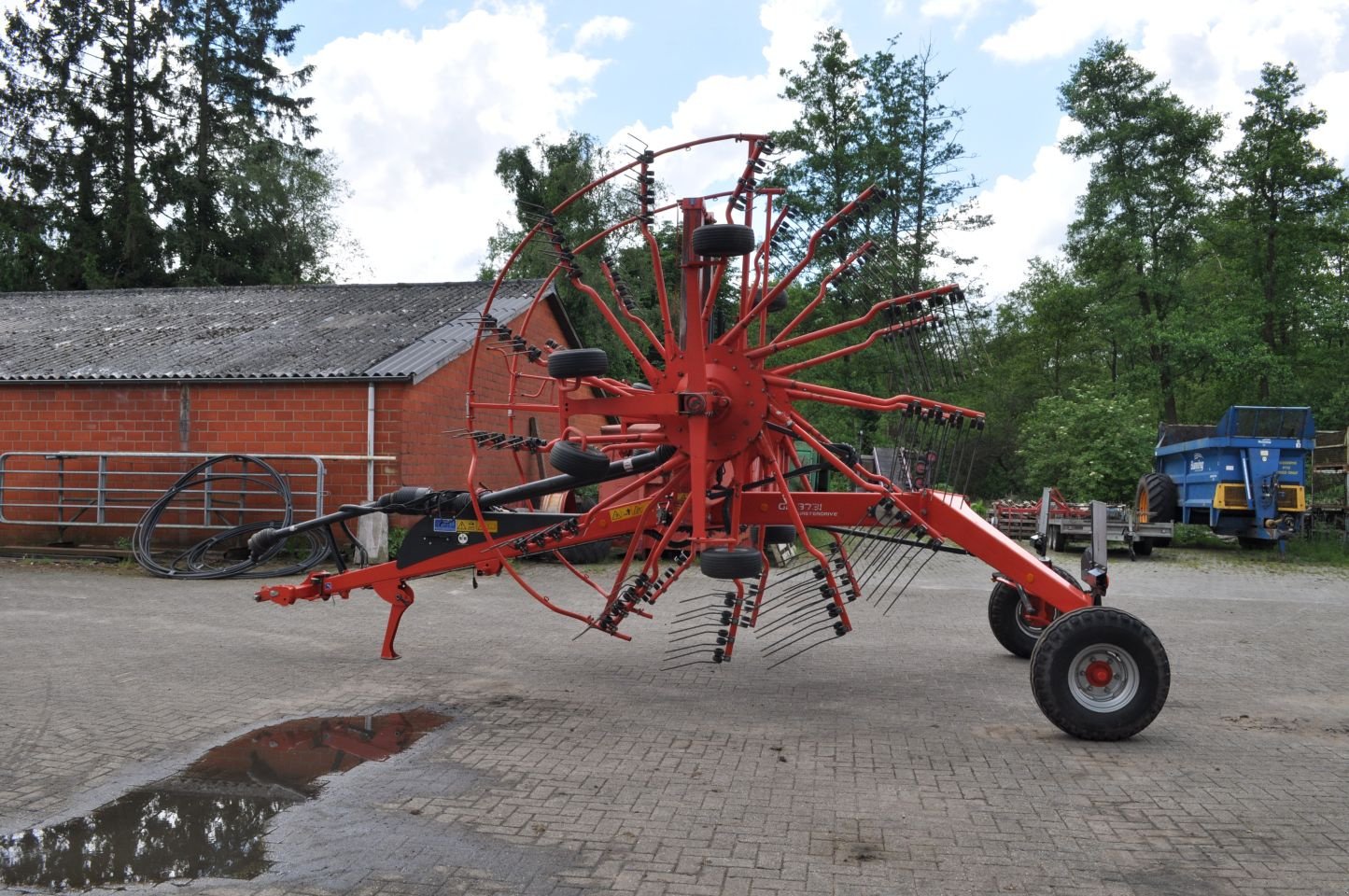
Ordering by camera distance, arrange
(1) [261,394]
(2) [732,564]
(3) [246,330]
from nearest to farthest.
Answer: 1. (2) [732,564]
2. (1) [261,394]
3. (3) [246,330]

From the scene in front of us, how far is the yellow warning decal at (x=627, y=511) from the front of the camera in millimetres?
7762

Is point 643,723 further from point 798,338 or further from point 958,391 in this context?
point 958,391

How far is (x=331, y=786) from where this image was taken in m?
5.43

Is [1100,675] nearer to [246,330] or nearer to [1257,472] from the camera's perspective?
[1257,472]

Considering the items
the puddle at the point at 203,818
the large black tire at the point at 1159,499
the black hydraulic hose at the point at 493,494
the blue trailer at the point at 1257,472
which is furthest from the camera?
the large black tire at the point at 1159,499

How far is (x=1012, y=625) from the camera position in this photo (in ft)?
29.4

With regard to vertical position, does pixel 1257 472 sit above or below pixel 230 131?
below

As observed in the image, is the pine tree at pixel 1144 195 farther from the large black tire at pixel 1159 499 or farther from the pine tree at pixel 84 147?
the pine tree at pixel 84 147

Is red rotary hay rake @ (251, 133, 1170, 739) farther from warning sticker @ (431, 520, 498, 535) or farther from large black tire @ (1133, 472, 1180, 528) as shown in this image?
large black tire @ (1133, 472, 1180, 528)

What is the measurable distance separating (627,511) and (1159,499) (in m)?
16.5

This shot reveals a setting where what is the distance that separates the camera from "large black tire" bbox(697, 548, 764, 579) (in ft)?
20.6

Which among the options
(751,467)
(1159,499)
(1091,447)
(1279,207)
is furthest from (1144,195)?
(751,467)

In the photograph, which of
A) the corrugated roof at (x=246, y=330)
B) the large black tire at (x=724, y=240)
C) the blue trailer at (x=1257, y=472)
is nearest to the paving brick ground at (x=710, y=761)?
the large black tire at (x=724, y=240)

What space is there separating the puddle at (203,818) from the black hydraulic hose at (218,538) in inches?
326
